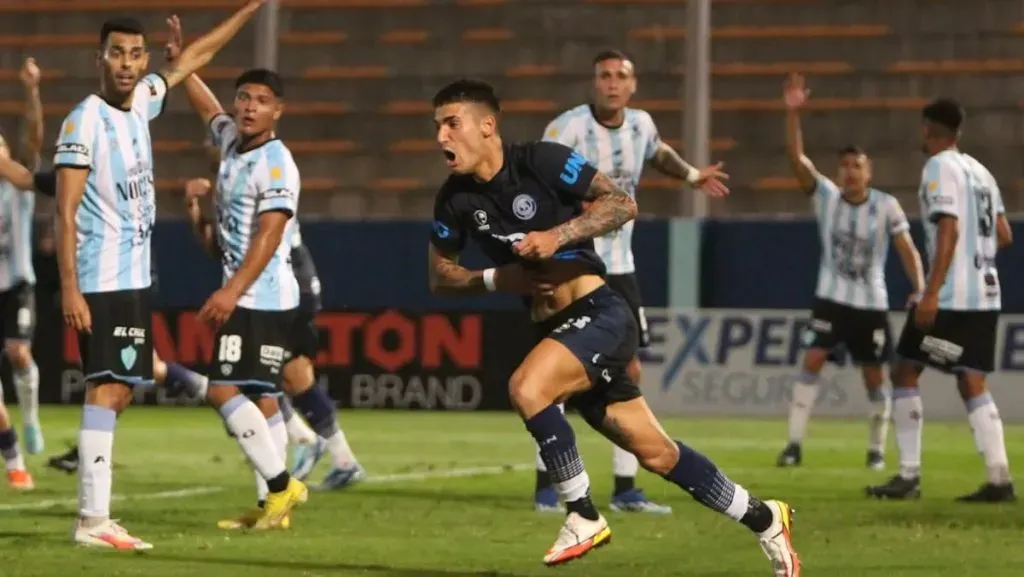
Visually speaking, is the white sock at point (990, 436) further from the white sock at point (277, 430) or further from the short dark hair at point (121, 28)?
the short dark hair at point (121, 28)

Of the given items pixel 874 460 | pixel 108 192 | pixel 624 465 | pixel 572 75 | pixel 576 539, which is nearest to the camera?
pixel 576 539

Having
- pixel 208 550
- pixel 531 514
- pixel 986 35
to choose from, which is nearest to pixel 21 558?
pixel 208 550

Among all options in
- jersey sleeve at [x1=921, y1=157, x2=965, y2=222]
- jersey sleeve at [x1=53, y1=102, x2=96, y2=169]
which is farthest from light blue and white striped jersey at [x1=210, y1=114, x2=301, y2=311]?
jersey sleeve at [x1=921, y1=157, x2=965, y2=222]

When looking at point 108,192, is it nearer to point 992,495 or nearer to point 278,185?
point 278,185

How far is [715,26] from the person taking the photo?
75.9 feet

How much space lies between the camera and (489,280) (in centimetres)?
757

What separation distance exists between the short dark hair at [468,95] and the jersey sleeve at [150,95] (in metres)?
1.78

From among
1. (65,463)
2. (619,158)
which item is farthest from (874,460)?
(65,463)

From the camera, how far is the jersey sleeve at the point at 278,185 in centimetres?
927

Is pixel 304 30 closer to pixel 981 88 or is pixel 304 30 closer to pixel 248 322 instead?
pixel 981 88

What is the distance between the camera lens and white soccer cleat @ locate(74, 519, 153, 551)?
851 cm

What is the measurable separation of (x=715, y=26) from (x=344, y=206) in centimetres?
483

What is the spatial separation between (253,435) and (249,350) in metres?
0.45

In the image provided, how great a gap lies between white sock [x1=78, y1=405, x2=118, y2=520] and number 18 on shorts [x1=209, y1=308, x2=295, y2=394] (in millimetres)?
1025
